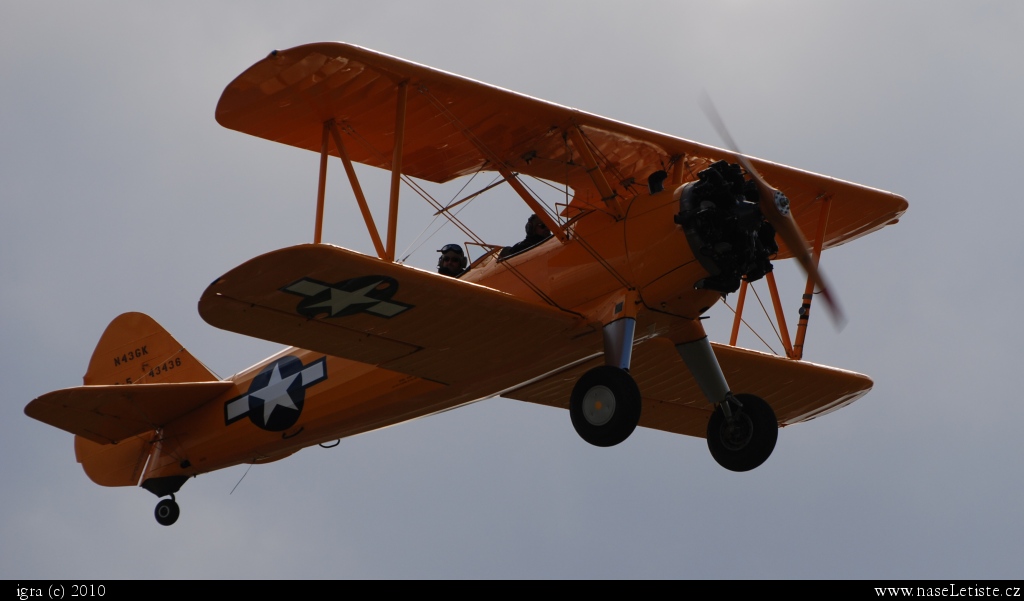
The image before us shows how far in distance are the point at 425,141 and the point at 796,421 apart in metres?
4.56

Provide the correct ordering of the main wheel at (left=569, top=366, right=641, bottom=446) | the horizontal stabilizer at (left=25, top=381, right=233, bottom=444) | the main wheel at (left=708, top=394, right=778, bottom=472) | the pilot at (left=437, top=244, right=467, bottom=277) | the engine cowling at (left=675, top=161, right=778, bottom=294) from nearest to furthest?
the main wheel at (left=569, top=366, right=641, bottom=446) < the engine cowling at (left=675, top=161, right=778, bottom=294) < the main wheel at (left=708, top=394, right=778, bottom=472) < the pilot at (left=437, top=244, right=467, bottom=277) < the horizontal stabilizer at (left=25, top=381, right=233, bottom=444)

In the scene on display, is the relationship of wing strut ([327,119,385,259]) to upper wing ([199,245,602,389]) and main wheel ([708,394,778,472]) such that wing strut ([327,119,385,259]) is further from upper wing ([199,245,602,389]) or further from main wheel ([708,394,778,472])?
main wheel ([708,394,778,472])

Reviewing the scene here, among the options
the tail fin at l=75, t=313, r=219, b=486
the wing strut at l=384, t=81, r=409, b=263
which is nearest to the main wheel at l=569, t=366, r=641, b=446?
the wing strut at l=384, t=81, r=409, b=263

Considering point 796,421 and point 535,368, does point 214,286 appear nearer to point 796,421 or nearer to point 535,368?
point 535,368

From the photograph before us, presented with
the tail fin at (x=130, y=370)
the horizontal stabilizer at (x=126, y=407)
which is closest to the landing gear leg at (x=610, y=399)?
the horizontal stabilizer at (x=126, y=407)

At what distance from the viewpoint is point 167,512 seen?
14.6 metres

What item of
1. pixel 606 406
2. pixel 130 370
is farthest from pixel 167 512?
pixel 606 406

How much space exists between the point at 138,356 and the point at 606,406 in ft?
21.1

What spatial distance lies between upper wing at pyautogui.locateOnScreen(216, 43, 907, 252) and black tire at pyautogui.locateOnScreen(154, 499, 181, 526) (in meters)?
4.00

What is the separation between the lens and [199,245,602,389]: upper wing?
10.9 m

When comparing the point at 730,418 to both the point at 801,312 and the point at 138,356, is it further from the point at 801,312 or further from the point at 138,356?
the point at 138,356

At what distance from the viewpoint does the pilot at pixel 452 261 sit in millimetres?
12930

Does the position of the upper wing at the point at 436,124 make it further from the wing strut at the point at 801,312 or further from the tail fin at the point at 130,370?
the tail fin at the point at 130,370

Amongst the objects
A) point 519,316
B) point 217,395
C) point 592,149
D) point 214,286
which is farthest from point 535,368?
point 217,395
